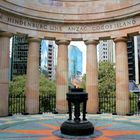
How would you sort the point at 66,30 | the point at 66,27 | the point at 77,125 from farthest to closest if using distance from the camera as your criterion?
A: the point at 66,27
the point at 66,30
the point at 77,125

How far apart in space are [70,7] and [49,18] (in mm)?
4479

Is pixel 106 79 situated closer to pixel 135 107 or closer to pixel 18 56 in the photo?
pixel 135 107

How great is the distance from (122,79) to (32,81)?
13977 millimetres

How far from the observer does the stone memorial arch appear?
3600cm

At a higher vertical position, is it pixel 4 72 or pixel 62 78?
pixel 4 72

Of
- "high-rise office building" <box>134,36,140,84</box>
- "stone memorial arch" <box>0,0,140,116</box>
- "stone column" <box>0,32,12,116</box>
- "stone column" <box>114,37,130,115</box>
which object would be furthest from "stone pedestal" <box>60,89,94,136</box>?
"high-rise office building" <box>134,36,140,84</box>

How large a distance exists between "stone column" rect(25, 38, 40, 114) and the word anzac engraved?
2.50 metres

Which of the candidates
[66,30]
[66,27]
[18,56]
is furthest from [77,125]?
[18,56]

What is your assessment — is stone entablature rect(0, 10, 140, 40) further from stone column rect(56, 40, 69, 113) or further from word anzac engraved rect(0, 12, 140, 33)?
stone column rect(56, 40, 69, 113)

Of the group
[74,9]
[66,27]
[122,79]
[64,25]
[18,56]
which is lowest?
[122,79]

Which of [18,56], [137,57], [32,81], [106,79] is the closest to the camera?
[32,81]

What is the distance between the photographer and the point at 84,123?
67.9ft

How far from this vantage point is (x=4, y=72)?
35.3 metres

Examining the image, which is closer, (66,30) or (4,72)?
(4,72)
